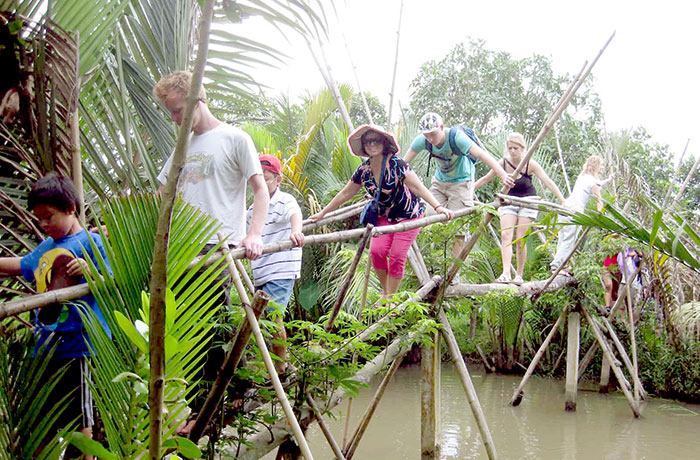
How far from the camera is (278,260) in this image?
146 inches

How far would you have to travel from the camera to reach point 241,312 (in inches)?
112

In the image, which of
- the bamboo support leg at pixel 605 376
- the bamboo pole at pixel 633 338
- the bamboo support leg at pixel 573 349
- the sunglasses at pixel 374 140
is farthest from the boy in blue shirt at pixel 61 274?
the bamboo support leg at pixel 605 376

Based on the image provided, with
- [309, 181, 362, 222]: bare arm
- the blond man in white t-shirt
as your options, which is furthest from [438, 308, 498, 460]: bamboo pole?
the blond man in white t-shirt

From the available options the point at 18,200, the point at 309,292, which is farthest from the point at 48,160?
the point at 309,292

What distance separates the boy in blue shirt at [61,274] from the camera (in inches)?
79.6

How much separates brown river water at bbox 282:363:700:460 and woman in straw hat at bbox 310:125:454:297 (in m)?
3.39

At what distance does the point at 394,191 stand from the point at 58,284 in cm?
265

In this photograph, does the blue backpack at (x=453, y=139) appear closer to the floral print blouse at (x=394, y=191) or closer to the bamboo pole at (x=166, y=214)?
the floral print blouse at (x=394, y=191)

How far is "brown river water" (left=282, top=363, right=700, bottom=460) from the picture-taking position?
25.3 feet

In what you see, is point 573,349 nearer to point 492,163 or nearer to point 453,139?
point 492,163

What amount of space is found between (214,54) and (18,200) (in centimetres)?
97

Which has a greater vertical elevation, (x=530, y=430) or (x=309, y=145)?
(x=309, y=145)

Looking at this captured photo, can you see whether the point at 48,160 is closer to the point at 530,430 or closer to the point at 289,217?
the point at 289,217

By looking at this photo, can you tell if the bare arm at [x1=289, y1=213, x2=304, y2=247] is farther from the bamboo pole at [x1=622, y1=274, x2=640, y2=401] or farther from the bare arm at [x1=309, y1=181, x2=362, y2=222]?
the bamboo pole at [x1=622, y1=274, x2=640, y2=401]
